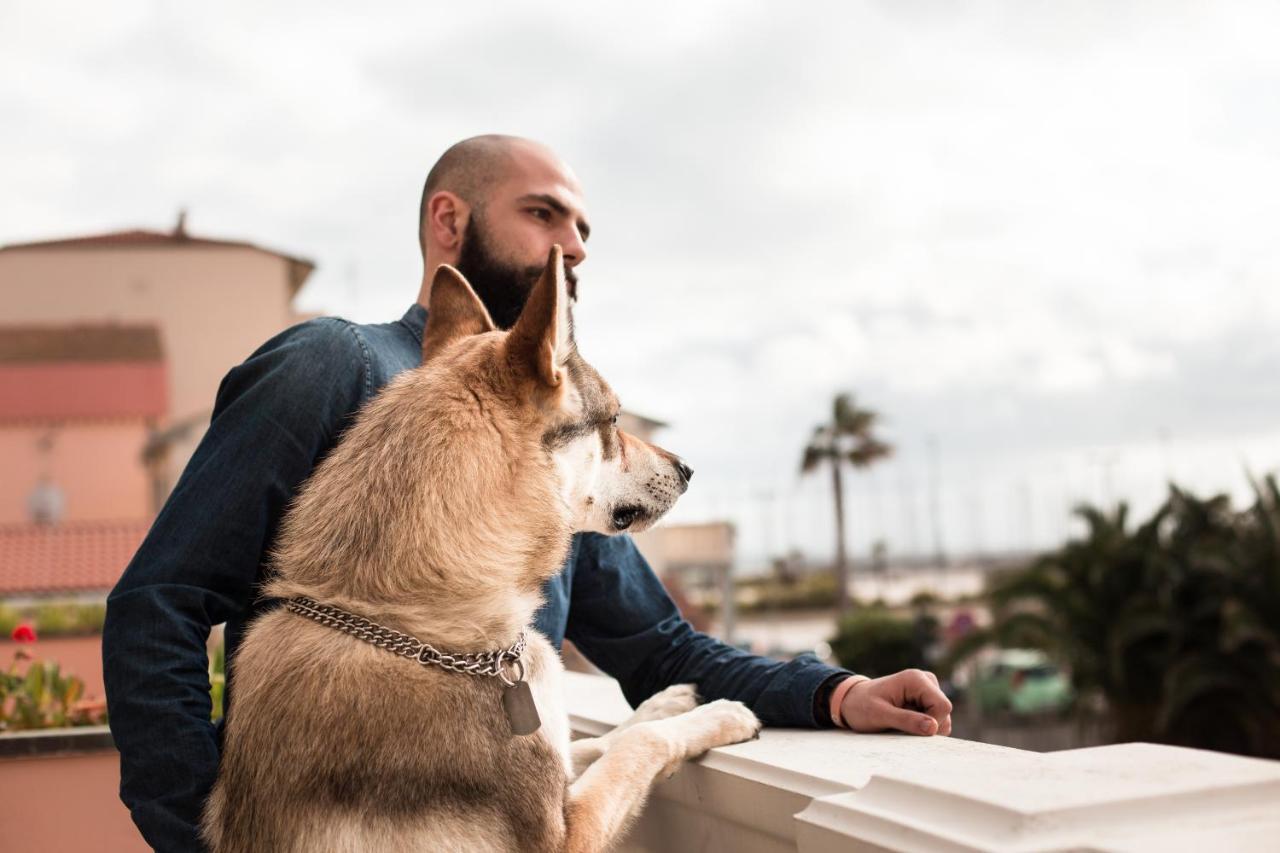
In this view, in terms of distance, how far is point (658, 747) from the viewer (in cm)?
254

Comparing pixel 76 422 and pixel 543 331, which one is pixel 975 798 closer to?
pixel 543 331

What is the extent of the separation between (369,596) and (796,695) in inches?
45.8

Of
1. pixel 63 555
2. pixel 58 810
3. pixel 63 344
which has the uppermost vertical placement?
pixel 63 344

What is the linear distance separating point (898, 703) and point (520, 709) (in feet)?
3.27

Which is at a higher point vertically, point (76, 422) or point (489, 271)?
point (76, 422)

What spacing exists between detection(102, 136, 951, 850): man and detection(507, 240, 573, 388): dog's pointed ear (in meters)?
0.39

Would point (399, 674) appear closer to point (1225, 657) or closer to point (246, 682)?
point (246, 682)

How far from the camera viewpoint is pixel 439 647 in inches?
88.0

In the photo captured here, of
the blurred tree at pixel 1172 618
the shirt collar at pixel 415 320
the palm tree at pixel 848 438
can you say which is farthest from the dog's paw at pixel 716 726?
the palm tree at pixel 848 438

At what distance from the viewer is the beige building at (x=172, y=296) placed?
28906mm

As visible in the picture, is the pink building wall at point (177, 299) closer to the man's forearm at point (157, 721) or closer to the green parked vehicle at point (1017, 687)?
the green parked vehicle at point (1017, 687)

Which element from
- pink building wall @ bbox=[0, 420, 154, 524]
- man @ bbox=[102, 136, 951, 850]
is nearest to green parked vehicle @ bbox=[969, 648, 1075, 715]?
pink building wall @ bbox=[0, 420, 154, 524]

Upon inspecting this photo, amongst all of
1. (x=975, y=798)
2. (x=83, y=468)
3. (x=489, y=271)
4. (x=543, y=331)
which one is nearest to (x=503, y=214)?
(x=489, y=271)

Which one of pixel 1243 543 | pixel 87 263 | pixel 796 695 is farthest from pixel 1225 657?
pixel 87 263
